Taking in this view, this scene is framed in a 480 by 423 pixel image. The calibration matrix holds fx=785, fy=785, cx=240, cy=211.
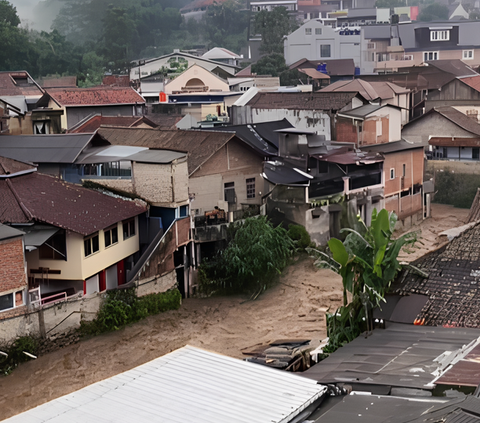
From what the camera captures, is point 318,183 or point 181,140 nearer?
point 181,140

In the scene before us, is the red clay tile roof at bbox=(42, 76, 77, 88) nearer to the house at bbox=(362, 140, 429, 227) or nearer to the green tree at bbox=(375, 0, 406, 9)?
the house at bbox=(362, 140, 429, 227)

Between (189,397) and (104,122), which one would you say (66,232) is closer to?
(189,397)

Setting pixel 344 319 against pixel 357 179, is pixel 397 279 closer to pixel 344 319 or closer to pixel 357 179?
pixel 344 319

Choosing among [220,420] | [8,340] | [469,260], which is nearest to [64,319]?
[8,340]

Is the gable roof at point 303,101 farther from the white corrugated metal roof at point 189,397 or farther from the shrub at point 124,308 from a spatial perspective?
the white corrugated metal roof at point 189,397

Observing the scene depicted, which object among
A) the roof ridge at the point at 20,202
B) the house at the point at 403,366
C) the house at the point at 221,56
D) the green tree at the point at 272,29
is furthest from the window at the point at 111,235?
the green tree at the point at 272,29

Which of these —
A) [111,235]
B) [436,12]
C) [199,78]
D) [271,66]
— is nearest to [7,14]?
[271,66]
